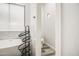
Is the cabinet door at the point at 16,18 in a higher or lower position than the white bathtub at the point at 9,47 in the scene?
higher

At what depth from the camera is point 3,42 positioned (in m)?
1.01

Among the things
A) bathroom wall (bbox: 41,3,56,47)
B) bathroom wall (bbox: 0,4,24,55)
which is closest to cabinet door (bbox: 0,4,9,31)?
bathroom wall (bbox: 0,4,24,55)

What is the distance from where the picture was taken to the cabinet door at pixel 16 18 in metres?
1.02

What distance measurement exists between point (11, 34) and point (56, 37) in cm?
50

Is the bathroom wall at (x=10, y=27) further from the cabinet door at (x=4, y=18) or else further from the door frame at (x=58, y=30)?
the door frame at (x=58, y=30)

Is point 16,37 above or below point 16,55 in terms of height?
above

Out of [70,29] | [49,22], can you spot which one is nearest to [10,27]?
[49,22]

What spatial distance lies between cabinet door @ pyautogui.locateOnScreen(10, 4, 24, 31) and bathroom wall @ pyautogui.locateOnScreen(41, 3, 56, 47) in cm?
23

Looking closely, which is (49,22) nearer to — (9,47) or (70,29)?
(70,29)

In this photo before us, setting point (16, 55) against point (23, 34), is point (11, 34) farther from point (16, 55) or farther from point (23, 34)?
point (16, 55)

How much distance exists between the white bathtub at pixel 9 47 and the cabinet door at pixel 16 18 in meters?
0.13

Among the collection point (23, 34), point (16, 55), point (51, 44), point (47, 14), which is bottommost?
point (16, 55)

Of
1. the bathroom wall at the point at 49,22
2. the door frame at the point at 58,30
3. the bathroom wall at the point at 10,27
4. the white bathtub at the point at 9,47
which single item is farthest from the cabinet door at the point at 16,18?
the door frame at the point at 58,30

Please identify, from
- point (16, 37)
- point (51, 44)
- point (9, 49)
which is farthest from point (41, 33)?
point (9, 49)
